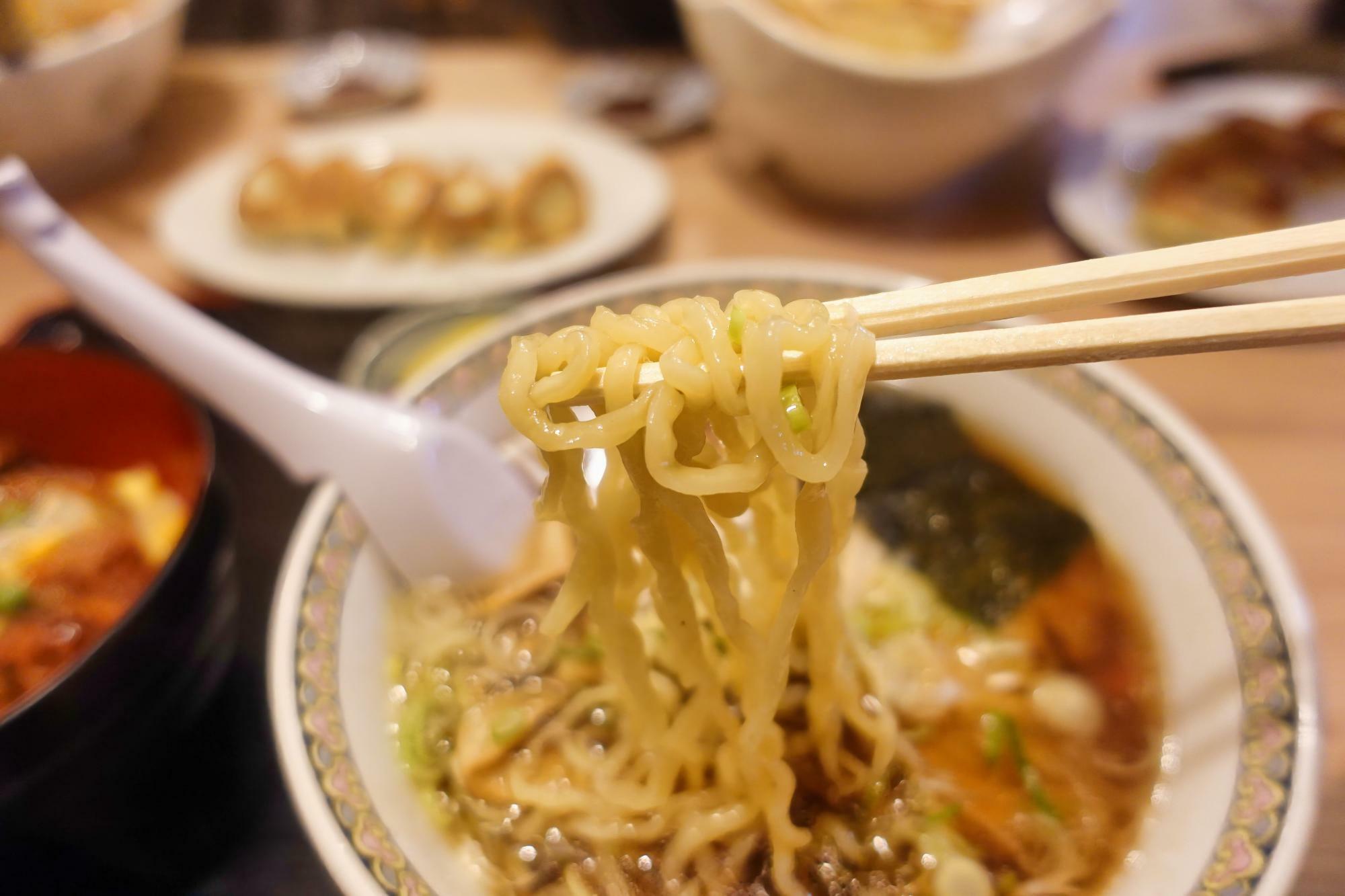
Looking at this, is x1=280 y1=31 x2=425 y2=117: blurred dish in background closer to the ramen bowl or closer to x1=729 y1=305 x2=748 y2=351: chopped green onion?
the ramen bowl

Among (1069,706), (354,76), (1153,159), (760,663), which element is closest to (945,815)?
(1069,706)

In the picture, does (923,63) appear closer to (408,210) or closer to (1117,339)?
(408,210)

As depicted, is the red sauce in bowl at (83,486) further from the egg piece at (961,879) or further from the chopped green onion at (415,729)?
the egg piece at (961,879)

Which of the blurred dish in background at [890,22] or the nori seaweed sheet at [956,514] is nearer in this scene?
the nori seaweed sheet at [956,514]

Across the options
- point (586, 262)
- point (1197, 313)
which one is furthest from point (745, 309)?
point (586, 262)

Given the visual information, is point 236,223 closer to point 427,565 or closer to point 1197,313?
point 427,565

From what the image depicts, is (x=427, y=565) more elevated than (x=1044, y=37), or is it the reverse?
(x=1044, y=37)

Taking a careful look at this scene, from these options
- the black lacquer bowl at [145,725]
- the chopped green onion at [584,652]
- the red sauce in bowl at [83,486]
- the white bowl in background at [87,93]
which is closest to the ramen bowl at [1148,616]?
the black lacquer bowl at [145,725]

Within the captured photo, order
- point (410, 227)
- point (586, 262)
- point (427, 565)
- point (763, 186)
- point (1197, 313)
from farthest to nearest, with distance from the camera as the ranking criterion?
point (763, 186), point (410, 227), point (586, 262), point (427, 565), point (1197, 313)
